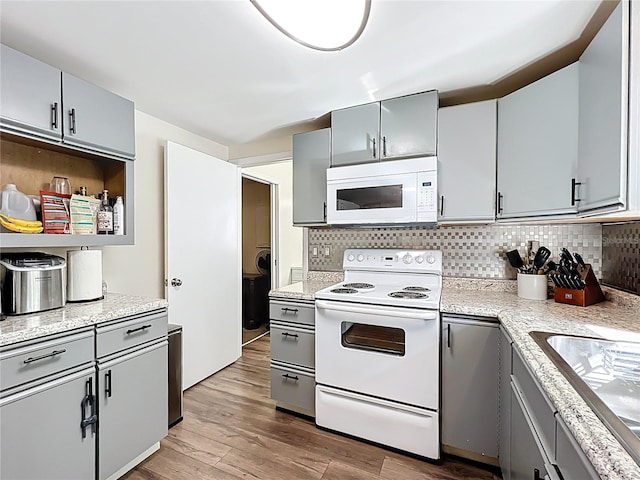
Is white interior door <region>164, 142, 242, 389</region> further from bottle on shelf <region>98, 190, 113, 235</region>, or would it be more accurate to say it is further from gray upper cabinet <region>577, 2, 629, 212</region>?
gray upper cabinet <region>577, 2, 629, 212</region>

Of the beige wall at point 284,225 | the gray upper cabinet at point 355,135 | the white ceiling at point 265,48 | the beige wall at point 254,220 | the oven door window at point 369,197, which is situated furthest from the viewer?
the beige wall at point 254,220

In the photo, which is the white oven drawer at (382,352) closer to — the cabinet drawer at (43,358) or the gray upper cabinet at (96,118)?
the cabinet drawer at (43,358)

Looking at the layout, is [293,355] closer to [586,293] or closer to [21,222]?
[21,222]

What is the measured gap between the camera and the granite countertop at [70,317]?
1.20 meters

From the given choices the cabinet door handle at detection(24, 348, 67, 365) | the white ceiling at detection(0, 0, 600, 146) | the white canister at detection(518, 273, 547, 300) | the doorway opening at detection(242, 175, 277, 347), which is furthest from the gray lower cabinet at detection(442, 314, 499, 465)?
the doorway opening at detection(242, 175, 277, 347)

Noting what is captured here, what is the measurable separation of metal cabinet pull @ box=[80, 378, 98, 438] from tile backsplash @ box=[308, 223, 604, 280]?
1808 millimetres

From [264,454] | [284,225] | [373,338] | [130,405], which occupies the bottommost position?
[264,454]

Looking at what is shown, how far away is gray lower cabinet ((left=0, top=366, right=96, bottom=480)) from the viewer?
3.80 feet

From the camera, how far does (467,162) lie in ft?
6.46

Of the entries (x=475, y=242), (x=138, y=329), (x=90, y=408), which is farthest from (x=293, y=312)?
(x=475, y=242)

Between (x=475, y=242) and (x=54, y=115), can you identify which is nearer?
(x=54, y=115)

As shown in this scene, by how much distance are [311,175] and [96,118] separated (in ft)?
4.60

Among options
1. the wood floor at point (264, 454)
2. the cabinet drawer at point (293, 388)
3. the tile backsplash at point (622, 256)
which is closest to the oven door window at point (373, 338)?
the cabinet drawer at point (293, 388)

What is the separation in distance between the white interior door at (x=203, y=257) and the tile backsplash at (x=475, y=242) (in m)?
1.00
